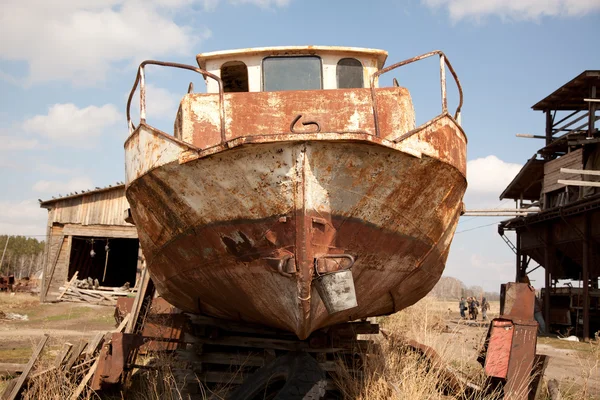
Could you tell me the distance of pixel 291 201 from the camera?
416 cm

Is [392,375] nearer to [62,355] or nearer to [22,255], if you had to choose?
Result: [62,355]

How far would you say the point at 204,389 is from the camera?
6.01 meters

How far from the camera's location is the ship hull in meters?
4.16

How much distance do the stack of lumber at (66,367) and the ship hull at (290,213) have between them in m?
1.56

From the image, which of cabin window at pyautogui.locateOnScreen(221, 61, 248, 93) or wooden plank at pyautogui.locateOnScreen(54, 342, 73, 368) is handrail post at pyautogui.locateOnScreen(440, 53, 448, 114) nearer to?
cabin window at pyautogui.locateOnScreen(221, 61, 248, 93)

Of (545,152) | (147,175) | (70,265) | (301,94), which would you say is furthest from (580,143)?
(70,265)

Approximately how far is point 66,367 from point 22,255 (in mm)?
72323

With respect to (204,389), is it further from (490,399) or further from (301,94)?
(301,94)

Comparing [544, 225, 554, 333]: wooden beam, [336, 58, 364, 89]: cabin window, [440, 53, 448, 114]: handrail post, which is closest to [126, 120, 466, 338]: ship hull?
[440, 53, 448, 114]: handrail post

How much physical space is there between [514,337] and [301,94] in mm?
3008

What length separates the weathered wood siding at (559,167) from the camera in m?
18.3

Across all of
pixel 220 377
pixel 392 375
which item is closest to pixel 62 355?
pixel 220 377

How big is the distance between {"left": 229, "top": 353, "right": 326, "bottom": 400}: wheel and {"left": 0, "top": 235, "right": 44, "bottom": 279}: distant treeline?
70.2 metres

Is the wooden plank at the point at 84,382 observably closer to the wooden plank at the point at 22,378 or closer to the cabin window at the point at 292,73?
the wooden plank at the point at 22,378
